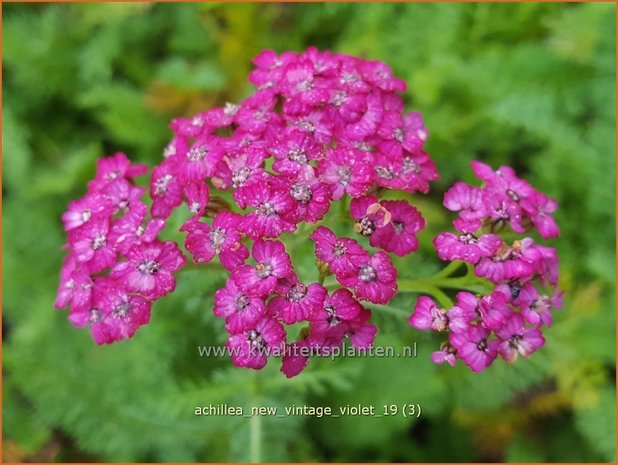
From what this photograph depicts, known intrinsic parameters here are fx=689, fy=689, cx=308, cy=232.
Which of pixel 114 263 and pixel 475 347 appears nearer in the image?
pixel 475 347

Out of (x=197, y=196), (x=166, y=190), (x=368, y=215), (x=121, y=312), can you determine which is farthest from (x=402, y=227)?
(x=121, y=312)

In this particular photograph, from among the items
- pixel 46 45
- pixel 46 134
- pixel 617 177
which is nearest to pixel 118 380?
pixel 46 134

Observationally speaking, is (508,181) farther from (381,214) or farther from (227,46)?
(227,46)

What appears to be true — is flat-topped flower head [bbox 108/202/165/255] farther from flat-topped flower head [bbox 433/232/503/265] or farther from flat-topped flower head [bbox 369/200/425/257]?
flat-topped flower head [bbox 433/232/503/265]

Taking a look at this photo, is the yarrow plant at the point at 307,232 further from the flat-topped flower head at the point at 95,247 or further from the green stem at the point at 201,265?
the green stem at the point at 201,265

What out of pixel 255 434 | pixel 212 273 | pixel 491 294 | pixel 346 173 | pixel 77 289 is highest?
pixel 346 173

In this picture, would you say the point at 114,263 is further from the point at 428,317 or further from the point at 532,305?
the point at 532,305
